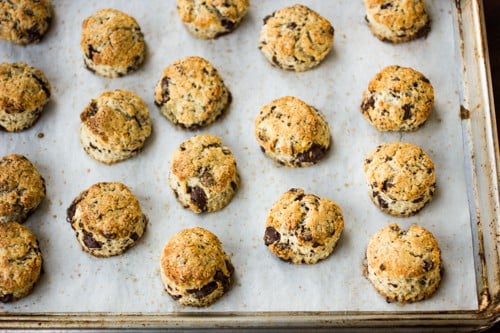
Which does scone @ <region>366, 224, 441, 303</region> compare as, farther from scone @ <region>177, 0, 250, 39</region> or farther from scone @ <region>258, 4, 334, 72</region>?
scone @ <region>177, 0, 250, 39</region>

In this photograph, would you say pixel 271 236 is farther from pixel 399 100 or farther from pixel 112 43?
pixel 112 43

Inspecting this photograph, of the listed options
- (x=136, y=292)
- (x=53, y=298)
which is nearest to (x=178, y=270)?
(x=136, y=292)

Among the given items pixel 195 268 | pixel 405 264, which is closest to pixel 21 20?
pixel 195 268

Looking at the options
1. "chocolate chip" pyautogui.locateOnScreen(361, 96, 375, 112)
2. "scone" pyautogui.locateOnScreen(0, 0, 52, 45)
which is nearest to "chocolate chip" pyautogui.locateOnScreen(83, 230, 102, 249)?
"scone" pyautogui.locateOnScreen(0, 0, 52, 45)

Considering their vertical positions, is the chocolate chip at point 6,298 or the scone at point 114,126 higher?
the scone at point 114,126

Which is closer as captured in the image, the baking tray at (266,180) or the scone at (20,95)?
the baking tray at (266,180)

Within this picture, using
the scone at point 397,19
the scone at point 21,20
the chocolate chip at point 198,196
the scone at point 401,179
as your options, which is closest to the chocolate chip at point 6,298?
the chocolate chip at point 198,196

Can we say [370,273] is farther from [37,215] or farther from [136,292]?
[37,215]

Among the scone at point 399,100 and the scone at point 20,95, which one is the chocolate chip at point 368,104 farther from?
the scone at point 20,95
